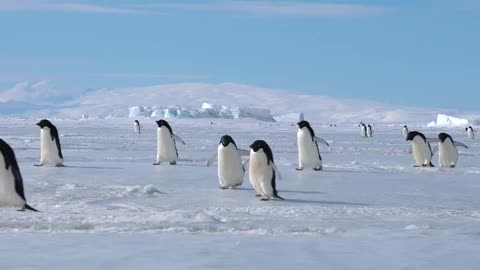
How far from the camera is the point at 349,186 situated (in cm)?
953

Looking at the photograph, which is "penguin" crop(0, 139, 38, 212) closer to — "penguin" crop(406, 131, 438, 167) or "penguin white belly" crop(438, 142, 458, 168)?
"penguin" crop(406, 131, 438, 167)

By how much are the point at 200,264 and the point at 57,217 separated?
7.71 feet

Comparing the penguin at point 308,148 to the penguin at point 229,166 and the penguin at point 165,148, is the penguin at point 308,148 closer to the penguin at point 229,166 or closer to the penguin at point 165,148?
the penguin at point 165,148

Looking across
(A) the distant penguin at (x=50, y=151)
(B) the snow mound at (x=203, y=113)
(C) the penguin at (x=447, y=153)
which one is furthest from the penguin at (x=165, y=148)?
(B) the snow mound at (x=203, y=113)

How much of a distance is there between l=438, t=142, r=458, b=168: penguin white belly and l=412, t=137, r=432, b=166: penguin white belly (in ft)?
0.69

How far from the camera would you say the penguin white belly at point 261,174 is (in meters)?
8.04

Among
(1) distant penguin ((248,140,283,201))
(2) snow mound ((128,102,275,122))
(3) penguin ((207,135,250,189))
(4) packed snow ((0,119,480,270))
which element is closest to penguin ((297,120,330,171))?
(4) packed snow ((0,119,480,270))

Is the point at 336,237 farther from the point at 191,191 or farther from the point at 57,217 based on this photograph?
the point at 191,191

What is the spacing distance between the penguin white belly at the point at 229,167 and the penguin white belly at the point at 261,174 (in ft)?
2.97

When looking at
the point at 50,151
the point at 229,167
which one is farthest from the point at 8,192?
the point at 50,151

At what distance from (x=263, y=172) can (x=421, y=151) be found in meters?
6.13

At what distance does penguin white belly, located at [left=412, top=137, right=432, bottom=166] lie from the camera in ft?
44.5

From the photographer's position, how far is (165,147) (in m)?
13.3

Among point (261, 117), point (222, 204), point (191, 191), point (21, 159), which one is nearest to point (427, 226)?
point (222, 204)
